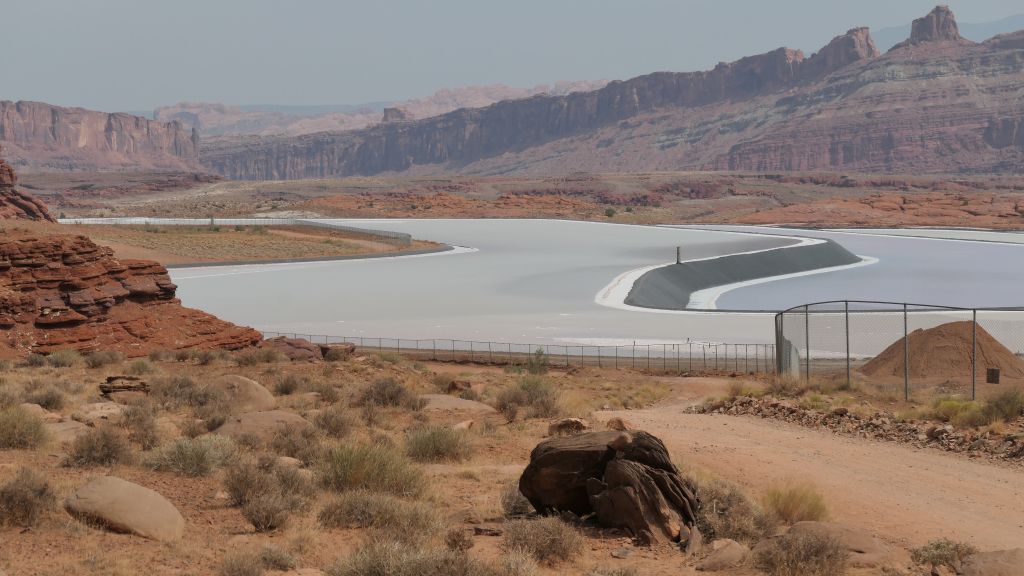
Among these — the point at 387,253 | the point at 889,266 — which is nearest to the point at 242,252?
the point at 387,253

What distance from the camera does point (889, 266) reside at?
75.1 metres

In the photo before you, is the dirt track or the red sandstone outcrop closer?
the dirt track

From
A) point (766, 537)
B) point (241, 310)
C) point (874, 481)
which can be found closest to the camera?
point (766, 537)

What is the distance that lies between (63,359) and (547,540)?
61.7ft

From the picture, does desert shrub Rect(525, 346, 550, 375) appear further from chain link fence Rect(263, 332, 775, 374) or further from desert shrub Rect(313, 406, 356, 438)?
desert shrub Rect(313, 406, 356, 438)

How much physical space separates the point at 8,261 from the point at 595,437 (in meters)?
23.2

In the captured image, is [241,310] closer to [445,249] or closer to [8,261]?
[8,261]

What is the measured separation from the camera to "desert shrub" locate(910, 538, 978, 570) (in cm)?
887

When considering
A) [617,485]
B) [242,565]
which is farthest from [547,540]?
[242,565]

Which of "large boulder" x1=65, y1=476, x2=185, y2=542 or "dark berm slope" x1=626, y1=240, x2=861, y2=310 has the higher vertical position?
"large boulder" x1=65, y1=476, x2=185, y2=542

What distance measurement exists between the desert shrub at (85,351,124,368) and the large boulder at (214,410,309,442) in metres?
10.9

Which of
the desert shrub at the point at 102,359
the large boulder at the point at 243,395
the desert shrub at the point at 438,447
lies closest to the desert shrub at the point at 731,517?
the desert shrub at the point at 438,447

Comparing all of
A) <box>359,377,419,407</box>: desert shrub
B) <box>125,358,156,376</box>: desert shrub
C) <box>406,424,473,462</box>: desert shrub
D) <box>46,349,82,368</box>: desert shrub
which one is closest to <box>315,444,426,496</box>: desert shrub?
<box>406,424,473,462</box>: desert shrub

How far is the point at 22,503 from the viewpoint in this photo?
30.6 ft
